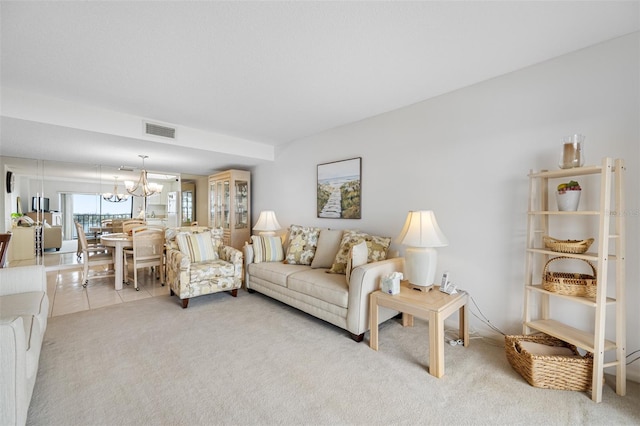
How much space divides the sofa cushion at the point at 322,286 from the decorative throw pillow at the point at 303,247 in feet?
1.33

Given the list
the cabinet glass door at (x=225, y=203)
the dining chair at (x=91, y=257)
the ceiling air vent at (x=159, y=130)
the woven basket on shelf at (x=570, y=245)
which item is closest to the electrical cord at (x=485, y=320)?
the woven basket on shelf at (x=570, y=245)

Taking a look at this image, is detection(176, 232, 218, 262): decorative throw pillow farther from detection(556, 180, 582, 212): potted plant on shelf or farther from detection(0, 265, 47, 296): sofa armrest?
detection(556, 180, 582, 212): potted plant on shelf

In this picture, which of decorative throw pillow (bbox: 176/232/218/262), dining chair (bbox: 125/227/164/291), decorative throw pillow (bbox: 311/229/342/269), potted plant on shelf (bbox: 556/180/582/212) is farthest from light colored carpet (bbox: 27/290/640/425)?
dining chair (bbox: 125/227/164/291)

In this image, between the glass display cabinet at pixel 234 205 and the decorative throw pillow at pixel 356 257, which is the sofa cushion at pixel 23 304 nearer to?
the decorative throw pillow at pixel 356 257

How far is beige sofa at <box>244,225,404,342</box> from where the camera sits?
2.37 meters

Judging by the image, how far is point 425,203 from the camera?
2.86 m

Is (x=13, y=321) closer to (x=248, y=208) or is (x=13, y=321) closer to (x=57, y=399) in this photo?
(x=57, y=399)

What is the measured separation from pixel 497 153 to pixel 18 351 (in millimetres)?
3363

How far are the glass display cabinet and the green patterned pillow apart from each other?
2.92m

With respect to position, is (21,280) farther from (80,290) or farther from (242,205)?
(242,205)

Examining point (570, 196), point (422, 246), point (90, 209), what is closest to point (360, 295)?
point (422, 246)

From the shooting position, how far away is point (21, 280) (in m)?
2.16

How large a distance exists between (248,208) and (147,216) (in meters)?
2.95

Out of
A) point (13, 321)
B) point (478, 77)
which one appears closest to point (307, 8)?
point (478, 77)
